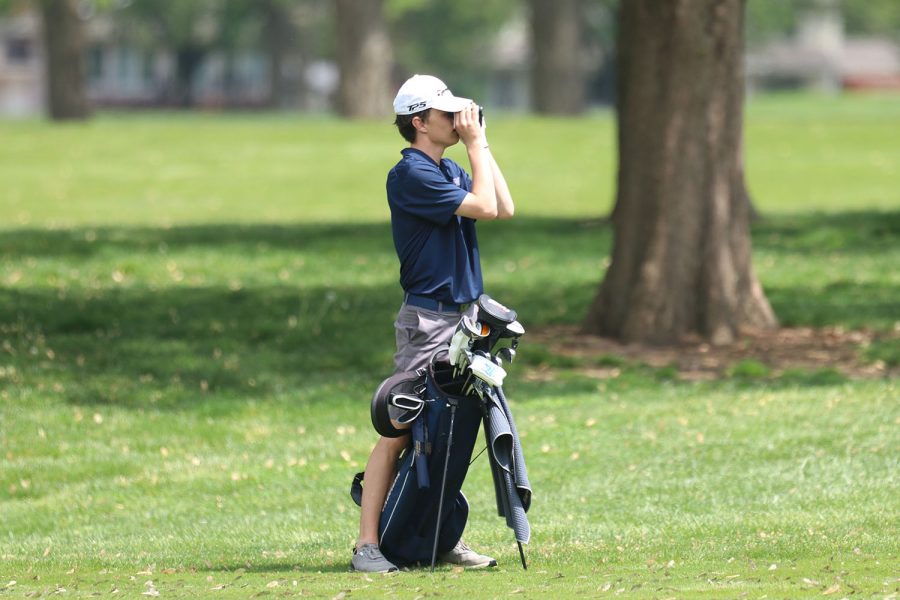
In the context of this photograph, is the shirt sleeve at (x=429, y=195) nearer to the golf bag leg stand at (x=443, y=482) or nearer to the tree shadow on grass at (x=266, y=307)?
the golf bag leg stand at (x=443, y=482)

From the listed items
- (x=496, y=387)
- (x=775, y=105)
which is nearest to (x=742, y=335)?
(x=496, y=387)

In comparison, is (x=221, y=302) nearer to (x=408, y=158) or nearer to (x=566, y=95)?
(x=408, y=158)

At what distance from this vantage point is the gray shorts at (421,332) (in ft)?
22.6

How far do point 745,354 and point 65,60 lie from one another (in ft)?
107

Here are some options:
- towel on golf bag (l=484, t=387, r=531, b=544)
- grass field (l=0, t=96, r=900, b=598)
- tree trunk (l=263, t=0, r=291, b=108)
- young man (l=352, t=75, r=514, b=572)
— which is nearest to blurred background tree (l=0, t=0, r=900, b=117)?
tree trunk (l=263, t=0, r=291, b=108)

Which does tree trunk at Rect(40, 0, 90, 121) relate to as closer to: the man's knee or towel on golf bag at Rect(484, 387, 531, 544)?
the man's knee

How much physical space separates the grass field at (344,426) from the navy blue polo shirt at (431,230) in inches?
46.8

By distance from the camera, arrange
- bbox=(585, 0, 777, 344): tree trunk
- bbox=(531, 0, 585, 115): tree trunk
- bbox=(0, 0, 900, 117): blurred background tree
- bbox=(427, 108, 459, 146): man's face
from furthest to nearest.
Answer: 1. bbox=(0, 0, 900, 117): blurred background tree
2. bbox=(531, 0, 585, 115): tree trunk
3. bbox=(585, 0, 777, 344): tree trunk
4. bbox=(427, 108, 459, 146): man's face

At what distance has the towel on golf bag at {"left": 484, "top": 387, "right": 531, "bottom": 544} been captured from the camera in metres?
6.79

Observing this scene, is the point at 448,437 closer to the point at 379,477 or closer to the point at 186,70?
Answer: the point at 379,477

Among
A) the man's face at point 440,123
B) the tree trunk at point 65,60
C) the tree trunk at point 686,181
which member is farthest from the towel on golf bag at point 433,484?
the tree trunk at point 65,60

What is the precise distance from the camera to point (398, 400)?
22.4 ft

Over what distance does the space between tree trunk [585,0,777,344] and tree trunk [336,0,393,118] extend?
2776cm

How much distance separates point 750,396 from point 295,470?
11.2 feet
